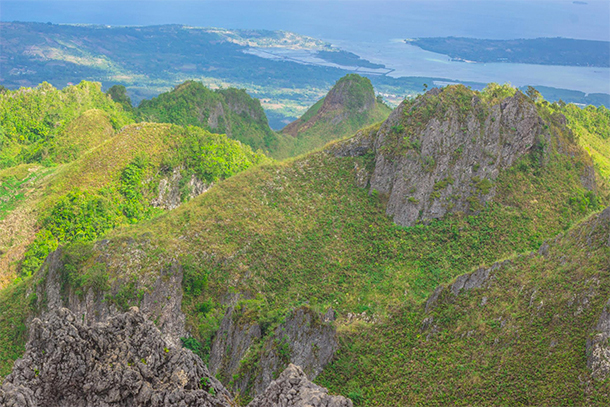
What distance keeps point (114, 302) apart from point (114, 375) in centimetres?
1597

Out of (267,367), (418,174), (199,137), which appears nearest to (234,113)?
(199,137)

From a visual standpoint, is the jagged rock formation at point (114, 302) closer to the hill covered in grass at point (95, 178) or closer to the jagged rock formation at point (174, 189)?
the hill covered in grass at point (95, 178)

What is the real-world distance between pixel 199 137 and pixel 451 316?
1419 inches

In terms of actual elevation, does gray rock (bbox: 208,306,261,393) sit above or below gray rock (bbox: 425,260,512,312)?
below

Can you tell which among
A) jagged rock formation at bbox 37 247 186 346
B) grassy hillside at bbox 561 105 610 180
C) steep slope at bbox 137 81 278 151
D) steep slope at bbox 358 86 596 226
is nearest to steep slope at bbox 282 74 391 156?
steep slope at bbox 137 81 278 151

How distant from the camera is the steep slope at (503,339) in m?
17.9

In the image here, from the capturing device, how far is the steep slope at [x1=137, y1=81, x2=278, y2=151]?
79438 millimetres

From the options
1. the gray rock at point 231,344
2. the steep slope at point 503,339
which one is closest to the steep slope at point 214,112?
the gray rock at point 231,344

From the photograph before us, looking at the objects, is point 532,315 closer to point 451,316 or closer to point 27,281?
point 451,316

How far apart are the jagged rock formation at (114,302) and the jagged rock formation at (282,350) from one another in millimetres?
5125

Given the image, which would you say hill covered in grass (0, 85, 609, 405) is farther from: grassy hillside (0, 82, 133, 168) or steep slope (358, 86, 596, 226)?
grassy hillside (0, 82, 133, 168)

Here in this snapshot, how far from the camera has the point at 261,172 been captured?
129ft

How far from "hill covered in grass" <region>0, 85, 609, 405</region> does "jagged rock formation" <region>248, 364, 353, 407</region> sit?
25.3 feet

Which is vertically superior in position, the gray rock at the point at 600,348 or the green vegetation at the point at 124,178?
the gray rock at the point at 600,348
